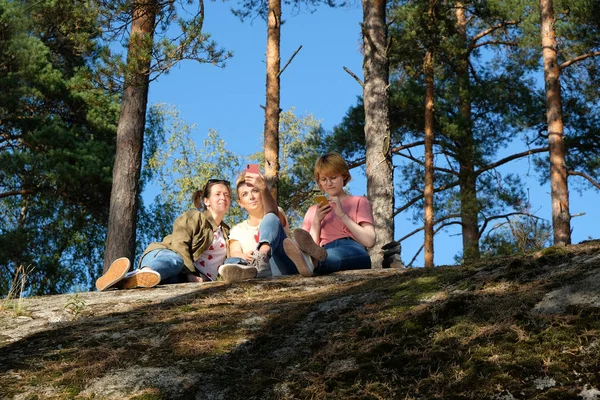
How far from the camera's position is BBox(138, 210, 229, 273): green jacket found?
22.0ft

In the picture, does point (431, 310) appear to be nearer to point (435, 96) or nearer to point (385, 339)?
point (385, 339)

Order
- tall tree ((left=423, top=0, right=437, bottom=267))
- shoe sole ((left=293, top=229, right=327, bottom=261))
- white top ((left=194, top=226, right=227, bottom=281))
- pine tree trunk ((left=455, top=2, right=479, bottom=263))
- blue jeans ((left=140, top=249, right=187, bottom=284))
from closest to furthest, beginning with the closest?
1. shoe sole ((left=293, top=229, right=327, bottom=261))
2. blue jeans ((left=140, top=249, right=187, bottom=284))
3. white top ((left=194, top=226, right=227, bottom=281))
4. tall tree ((left=423, top=0, right=437, bottom=267))
5. pine tree trunk ((left=455, top=2, right=479, bottom=263))

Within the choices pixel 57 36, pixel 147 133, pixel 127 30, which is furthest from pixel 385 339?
pixel 147 133

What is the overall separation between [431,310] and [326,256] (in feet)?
7.60

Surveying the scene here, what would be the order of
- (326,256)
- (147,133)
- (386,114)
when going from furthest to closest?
(147,133) → (386,114) → (326,256)

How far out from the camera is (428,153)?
16719mm

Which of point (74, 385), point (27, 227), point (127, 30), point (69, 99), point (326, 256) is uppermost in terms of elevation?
point (69, 99)

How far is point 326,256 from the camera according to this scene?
616 cm

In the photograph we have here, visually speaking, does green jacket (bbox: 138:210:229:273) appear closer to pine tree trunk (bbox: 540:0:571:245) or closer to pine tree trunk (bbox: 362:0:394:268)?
pine tree trunk (bbox: 362:0:394:268)

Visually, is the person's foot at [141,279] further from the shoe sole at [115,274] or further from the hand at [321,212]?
the hand at [321,212]

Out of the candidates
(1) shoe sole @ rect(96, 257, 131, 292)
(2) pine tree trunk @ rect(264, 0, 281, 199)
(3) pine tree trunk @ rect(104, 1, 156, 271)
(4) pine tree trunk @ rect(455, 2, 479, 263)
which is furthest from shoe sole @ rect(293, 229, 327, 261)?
(4) pine tree trunk @ rect(455, 2, 479, 263)

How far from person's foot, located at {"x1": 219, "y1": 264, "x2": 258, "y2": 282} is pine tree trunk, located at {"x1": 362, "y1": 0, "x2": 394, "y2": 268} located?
416cm

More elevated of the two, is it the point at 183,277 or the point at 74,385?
the point at 183,277

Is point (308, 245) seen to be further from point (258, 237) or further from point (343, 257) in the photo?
point (258, 237)
